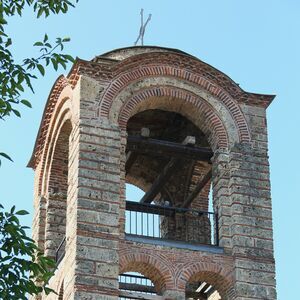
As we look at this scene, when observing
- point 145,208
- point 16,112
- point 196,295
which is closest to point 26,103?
point 16,112

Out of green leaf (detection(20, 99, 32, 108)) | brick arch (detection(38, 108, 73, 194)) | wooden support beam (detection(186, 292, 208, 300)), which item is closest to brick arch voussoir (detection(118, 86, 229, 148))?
brick arch (detection(38, 108, 73, 194))

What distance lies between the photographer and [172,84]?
19.6m

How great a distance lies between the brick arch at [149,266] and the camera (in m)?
17.6

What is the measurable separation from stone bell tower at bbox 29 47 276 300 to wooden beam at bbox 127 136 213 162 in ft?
0.08

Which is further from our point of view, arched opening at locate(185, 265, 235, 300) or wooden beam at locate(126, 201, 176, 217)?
wooden beam at locate(126, 201, 176, 217)

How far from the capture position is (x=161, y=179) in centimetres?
2028

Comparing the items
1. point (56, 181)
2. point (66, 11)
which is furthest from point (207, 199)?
point (66, 11)

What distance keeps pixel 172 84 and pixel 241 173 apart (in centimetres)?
209

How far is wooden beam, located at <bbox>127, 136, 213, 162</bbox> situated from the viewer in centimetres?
1930

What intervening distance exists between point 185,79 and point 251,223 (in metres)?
3.02

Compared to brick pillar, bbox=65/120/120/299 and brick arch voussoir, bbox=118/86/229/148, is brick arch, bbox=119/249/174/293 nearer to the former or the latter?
brick pillar, bbox=65/120/120/299

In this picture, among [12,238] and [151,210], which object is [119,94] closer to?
[151,210]

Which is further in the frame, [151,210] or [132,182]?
[132,182]

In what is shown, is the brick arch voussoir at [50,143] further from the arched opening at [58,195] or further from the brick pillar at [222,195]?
the brick pillar at [222,195]
